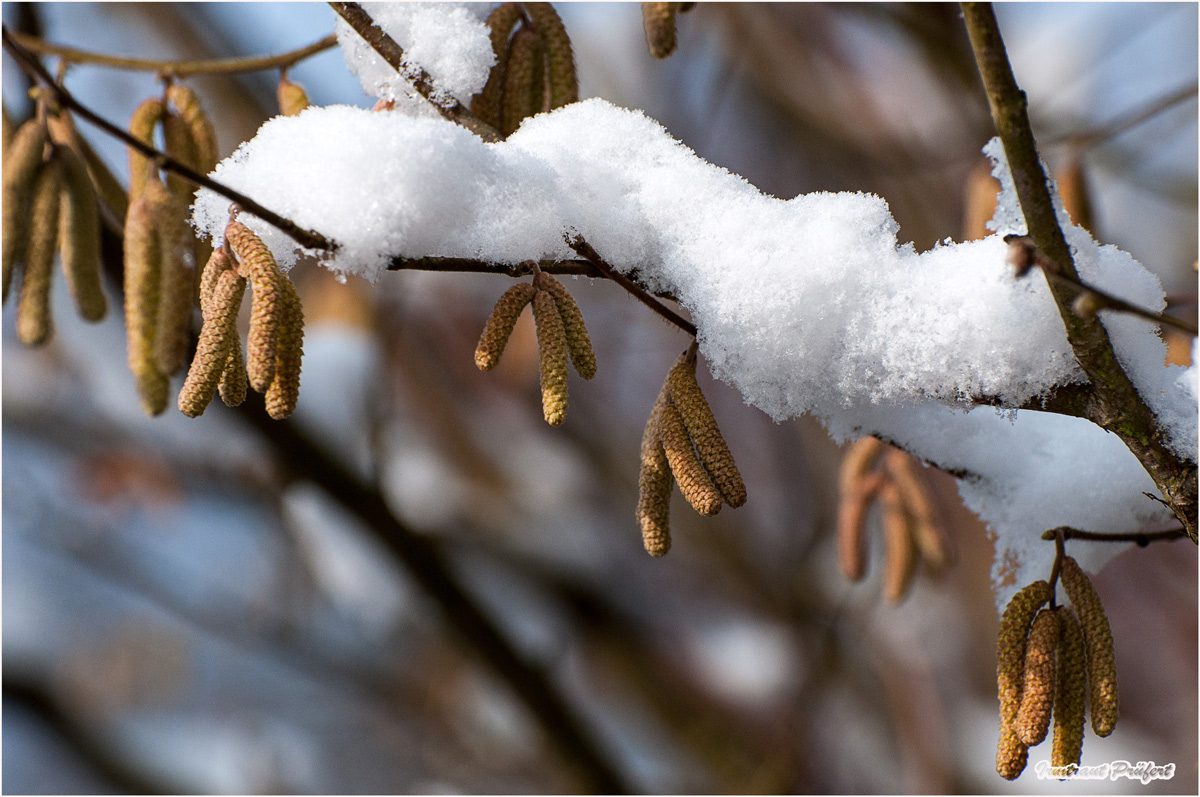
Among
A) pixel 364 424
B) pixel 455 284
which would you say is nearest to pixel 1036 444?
pixel 364 424

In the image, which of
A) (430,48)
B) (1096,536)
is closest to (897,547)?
(1096,536)

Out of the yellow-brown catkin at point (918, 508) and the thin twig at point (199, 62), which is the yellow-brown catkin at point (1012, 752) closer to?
Result: the yellow-brown catkin at point (918, 508)

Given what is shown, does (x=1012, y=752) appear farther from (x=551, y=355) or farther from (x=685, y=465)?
(x=551, y=355)

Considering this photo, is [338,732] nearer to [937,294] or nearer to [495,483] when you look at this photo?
[495,483]

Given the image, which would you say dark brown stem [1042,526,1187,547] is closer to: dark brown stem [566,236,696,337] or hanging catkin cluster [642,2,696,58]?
dark brown stem [566,236,696,337]

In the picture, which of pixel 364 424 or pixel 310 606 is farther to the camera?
pixel 310 606

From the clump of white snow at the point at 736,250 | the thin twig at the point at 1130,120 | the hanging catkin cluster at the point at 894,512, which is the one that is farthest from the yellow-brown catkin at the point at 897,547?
the thin twig at the point at 1130,120
